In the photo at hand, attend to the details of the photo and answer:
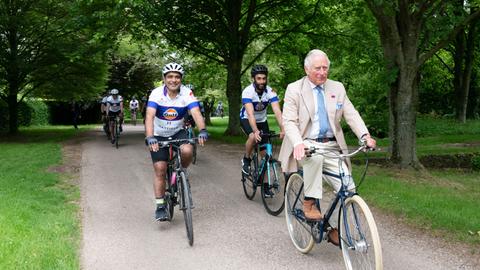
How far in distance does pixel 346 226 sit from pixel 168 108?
290 cm

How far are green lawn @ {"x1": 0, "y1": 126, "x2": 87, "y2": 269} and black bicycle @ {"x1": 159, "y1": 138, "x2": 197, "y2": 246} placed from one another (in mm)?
1208

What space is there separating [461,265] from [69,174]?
826 cm

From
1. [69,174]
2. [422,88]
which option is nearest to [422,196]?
[69,174]

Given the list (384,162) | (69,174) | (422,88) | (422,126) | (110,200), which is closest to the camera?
(110,200)

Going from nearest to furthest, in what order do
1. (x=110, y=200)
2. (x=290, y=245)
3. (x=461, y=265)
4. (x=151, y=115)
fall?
(x=461, y=265)
(x=290, y=245)
(x=151, y=115)
(x=110, y=200)

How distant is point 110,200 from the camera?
27.2 ft

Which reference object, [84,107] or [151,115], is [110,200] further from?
[84,107]

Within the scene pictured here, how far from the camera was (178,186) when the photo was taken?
20.4ft

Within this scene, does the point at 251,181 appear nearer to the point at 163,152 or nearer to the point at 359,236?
the point at 163,152

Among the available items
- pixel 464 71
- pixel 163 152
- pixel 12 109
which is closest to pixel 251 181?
pixel 163 152

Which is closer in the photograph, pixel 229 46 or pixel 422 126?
pixel 229 46

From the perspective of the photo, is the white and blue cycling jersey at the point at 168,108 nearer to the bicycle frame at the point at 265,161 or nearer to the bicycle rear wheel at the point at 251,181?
the bicycle frame at the point at 265,161

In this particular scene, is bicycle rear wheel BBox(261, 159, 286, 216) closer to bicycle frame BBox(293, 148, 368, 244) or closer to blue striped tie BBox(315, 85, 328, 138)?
bicycle frame BBox(293, 148, 368, 244)

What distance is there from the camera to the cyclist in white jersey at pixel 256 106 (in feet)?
24.4
